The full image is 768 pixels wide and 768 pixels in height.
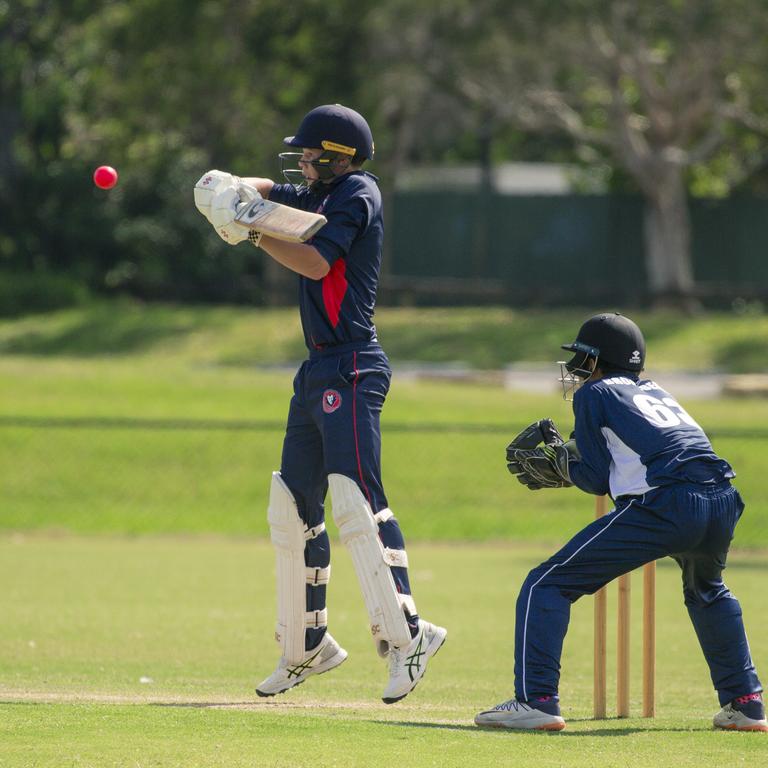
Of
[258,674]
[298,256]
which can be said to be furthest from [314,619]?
[298,256]

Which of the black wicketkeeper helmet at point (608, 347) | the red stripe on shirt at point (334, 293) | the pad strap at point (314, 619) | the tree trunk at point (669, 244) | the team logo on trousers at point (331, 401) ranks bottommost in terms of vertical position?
the pad strap at point (314, 619)

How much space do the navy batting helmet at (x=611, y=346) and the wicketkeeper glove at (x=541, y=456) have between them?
314 millimetres

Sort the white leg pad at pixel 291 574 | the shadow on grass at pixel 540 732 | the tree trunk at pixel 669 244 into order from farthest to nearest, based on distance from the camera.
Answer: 1. the tree trunk at pixel 669 244
2. the white leg pad at pixel 291 574
3. the shadow on grass at pixel 540 732

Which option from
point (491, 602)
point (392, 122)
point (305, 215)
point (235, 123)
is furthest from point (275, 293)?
point (305, 215)

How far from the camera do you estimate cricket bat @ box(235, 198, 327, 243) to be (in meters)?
6.48

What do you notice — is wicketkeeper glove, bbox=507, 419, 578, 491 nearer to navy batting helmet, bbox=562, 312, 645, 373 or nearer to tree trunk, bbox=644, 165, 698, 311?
navy batting helmet, bbox=562, 312, 645, 373

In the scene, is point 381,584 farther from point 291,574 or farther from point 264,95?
point 264,95

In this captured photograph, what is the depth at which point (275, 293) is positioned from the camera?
3684 cm

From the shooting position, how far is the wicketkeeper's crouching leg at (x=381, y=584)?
22.4 feet

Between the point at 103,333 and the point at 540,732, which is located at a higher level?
the point at 103,333

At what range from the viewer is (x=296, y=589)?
282 inches

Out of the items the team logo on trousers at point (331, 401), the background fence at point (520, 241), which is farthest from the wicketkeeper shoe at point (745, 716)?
the background fence at point (520, 241)

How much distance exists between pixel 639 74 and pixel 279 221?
28.0 m

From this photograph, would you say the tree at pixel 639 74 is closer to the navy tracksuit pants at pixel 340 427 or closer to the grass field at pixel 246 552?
the grass field at pixel 246 552
